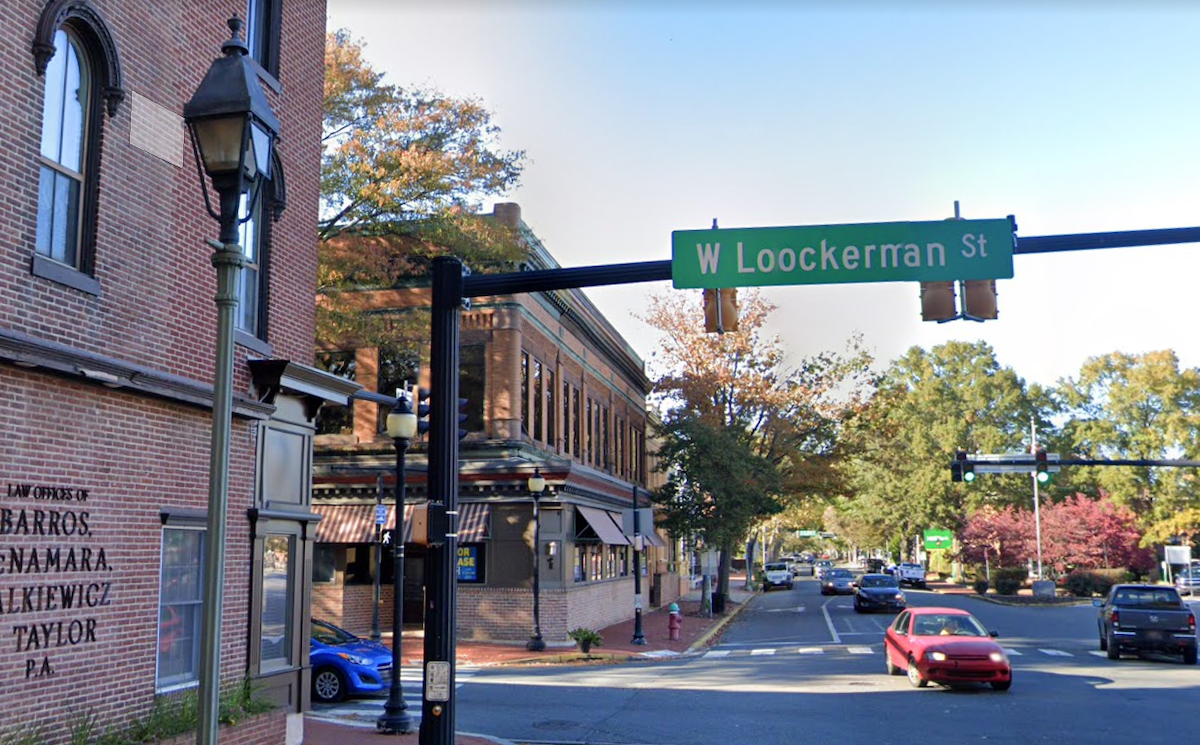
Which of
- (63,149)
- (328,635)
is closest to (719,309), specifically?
(63,149)

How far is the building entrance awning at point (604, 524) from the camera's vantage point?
107 feet

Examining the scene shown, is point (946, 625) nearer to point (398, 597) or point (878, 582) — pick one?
point (398, 597)

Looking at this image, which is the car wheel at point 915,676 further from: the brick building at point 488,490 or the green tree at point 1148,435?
the green tree at point 1148,435

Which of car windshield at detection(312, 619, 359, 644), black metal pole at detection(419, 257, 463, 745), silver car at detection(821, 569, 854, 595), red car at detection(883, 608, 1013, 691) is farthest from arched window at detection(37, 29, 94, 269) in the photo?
silver car at detection(821, 569, 854, 595)

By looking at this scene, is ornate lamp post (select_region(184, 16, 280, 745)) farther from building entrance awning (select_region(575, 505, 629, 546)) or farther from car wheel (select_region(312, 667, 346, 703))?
building entrance awning (select_region(575, 505, 629, 546))

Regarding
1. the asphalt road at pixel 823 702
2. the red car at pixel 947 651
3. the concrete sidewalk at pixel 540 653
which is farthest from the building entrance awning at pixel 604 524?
the red car at pixel 947 651

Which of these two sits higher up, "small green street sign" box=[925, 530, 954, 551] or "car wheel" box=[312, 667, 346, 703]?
"small green street sign" box=[925, 530, 954, 551]

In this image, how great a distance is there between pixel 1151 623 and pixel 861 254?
18.7 m

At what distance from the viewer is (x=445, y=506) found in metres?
9.27

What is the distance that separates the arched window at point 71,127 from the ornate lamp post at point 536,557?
17479 millimetres

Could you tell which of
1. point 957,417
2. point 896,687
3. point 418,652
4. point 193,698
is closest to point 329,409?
point 418,652

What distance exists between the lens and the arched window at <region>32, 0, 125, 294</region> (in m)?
9.60

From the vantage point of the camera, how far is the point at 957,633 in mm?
19656

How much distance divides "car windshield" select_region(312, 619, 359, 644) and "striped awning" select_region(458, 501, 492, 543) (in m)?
10.1
